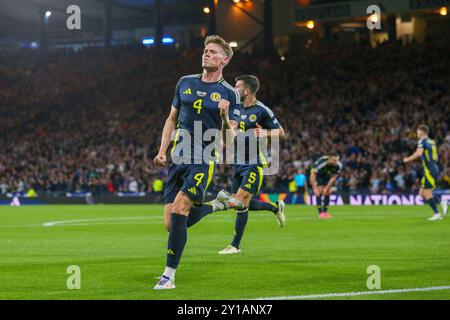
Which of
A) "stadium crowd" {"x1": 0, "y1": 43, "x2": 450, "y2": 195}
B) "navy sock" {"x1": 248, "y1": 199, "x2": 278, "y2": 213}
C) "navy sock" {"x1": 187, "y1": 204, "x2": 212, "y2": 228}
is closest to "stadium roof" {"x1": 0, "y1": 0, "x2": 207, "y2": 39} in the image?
"stadium crowd" {"x1": 0, "y1": 43, "x2": 450, "y2": 195}

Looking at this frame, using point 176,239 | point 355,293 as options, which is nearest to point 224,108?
point 176,239

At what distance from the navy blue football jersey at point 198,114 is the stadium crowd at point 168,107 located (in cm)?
2636

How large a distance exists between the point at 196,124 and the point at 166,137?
0.40 metres

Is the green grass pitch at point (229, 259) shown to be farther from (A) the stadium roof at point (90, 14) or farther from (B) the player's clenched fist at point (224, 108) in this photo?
(A) the stadium roof at point (90, 14)

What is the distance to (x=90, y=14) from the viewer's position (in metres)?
67.3

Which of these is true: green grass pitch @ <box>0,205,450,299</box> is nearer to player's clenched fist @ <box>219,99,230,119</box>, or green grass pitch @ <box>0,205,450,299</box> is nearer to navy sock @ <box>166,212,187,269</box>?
navy sock @ <box>166,212,187,269</box>

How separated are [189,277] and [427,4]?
39472 mm

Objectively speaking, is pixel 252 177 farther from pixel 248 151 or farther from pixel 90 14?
pixel 90 14

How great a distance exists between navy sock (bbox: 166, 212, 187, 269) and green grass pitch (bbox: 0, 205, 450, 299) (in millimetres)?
366

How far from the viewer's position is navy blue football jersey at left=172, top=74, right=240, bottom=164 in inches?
419

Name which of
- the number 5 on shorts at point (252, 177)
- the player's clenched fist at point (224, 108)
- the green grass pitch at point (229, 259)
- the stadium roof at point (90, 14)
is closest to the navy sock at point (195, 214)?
the green grass pitch at point (229, 259)

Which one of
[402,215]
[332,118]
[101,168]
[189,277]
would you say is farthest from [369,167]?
[189,277]

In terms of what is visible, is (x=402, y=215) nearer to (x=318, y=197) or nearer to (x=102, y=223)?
(x=318, y=197)

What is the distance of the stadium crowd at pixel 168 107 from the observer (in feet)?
129
